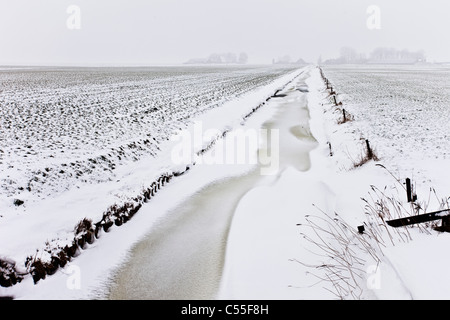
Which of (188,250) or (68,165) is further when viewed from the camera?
(68,165)

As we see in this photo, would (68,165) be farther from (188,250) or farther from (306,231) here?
(306,231)

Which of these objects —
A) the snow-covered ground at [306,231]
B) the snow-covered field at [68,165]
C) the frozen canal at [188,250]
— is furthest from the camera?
the snow-covered field at [68,165]

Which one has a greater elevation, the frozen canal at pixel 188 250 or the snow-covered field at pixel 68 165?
the snow-covered field at pixel 68 165

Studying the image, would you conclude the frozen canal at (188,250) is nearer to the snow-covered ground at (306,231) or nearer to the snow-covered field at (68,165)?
the snow-covered ground at (306,231)

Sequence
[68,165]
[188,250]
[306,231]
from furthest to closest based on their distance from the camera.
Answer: [68,165]
[306,231]
[188,250]

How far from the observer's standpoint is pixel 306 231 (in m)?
6.49

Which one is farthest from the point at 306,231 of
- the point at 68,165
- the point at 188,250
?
the point at 68,165

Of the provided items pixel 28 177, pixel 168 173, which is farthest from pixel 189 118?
pixel 28 177

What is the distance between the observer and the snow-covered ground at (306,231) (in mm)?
4617

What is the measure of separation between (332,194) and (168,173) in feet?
15.9

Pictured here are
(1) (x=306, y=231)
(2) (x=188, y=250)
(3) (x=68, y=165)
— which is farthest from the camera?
(3) (x=68, y=165)

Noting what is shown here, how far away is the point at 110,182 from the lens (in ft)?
28.1

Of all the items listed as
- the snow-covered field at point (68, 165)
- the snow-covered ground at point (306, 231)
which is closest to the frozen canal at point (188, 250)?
the snow-covered ground at point (306, 231)
